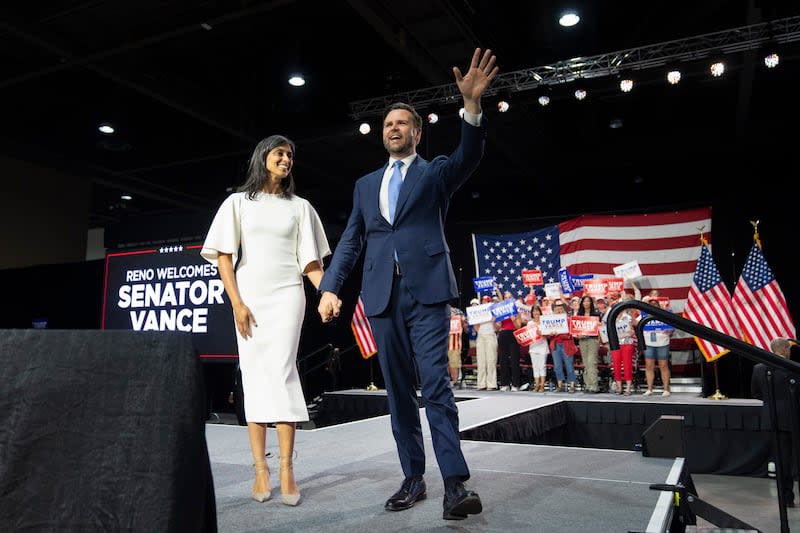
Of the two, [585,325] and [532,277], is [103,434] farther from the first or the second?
[532,277]

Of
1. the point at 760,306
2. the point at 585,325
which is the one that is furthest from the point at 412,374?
the point at 760,306

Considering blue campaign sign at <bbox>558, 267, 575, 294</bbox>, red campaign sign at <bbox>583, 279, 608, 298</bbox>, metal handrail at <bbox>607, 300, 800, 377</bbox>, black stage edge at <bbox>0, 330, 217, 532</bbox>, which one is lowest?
black stage edge at <bbox>0, 330, 217, 532</bbox>

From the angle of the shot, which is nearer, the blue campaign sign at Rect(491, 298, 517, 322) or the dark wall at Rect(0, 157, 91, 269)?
the blue campaign sign at Rect(491, 298, 517, 322)

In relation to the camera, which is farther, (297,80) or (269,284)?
(297,80)

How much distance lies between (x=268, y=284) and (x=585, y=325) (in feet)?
22.8

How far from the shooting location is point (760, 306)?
8.58m

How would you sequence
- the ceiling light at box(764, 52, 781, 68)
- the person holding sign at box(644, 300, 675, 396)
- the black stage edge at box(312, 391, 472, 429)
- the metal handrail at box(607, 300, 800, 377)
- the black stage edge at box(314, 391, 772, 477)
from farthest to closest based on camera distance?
the black stage edge at box(312, 391, 472, 429)
the person holding sign at box(644, 300, 675, 396)
the black stage edge at box(314, 391, 772, 477)
the ceiling light at box(764, 52, 781, 68)
the metal handrail at box(607, 300, 800, 377)

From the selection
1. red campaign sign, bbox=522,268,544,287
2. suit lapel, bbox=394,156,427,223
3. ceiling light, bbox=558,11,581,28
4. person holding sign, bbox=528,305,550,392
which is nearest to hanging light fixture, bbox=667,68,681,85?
ceiling light, bbox=558,11,581,28

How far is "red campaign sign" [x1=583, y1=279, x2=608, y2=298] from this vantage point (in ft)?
31.5

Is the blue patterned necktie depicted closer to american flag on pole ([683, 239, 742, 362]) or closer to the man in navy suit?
the man in navy suit

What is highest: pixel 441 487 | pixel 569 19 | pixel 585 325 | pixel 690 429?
pixel 569 19

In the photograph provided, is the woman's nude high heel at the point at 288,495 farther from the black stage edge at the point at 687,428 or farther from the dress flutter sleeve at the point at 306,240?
the black stage edge at the point at 687,428

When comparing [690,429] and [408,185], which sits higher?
[408,185]

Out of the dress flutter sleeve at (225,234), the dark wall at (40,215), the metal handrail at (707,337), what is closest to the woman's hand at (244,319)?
the dress flutter sleeve at (225,234)
